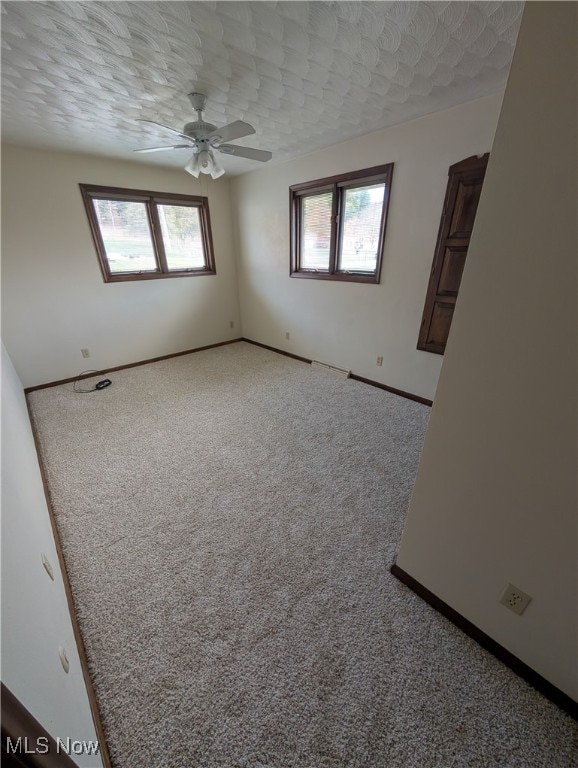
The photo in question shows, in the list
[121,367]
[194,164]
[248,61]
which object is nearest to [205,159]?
[194,164]

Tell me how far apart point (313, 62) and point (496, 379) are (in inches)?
79.2

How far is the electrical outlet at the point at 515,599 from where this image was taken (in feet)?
3.15

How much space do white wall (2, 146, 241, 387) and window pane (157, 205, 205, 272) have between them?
212 millimetres

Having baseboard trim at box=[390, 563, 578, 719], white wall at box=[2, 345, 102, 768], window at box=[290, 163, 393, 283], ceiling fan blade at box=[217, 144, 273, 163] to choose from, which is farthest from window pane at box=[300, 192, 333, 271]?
white wall at box=[2, 345, 102, 768]

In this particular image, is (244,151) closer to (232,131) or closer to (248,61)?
(232,131)

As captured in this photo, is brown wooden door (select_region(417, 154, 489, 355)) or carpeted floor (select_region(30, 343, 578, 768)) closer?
carpeted floor (select_region(30, 343, 578, 768))

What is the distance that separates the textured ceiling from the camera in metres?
1.28

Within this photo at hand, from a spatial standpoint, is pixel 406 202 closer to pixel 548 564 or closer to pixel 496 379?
pixel 496 379

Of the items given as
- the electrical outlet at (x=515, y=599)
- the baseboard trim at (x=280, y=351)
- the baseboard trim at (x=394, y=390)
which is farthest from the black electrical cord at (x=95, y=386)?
the electrical outlet at (x=515, y=599)

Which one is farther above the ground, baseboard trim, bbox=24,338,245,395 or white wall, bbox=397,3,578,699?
white wall, bbox=397,3,578,699

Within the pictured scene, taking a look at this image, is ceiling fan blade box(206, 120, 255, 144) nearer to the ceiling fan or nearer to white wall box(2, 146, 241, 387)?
the ceiling fan

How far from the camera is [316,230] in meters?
3.39

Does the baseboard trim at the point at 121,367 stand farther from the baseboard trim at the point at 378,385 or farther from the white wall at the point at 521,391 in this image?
the white wall at the point at 521,391

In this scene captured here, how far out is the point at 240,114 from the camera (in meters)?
2.20
